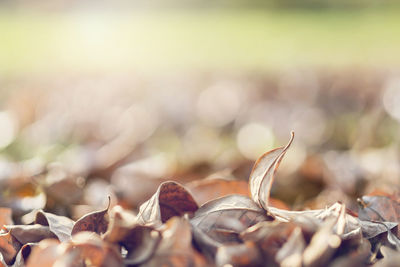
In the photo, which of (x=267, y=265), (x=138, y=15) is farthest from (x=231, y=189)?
(x=138, y=15)

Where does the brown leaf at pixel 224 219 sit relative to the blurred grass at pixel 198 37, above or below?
above

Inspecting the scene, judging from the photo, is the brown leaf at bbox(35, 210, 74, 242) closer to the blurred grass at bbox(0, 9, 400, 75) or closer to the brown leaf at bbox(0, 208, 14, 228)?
the brown leaf at bbox(0, 208, 14, 228)

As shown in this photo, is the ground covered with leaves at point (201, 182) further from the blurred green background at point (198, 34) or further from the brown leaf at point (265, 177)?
the blurred green background at point (198, 34)

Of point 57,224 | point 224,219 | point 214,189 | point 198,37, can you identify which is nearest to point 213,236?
point 224,219

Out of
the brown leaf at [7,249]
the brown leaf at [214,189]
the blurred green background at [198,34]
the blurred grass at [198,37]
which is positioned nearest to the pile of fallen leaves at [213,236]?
the brown leaf at [7,249]

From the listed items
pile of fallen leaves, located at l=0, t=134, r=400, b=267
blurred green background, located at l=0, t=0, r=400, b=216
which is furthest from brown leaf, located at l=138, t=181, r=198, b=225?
blurred green background, located at l=0, t=0, r=400, b=216

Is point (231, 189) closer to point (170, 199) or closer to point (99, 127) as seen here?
point (170, 199)
